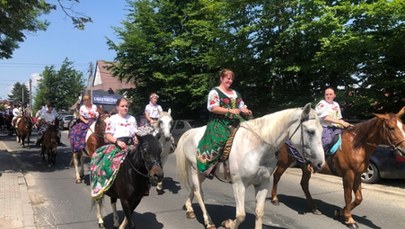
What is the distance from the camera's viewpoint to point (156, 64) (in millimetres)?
25594

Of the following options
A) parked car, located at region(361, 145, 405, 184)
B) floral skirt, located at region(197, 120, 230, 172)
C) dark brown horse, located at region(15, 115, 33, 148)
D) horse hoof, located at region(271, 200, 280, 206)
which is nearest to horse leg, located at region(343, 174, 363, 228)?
horse hoof, located at region(271, 200, 280, 206)

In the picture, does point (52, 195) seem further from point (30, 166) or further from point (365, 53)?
point (365, 53)

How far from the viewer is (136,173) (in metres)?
5.39

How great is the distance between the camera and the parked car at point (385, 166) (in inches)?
400

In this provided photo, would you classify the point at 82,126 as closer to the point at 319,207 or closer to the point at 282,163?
the point at 282,163

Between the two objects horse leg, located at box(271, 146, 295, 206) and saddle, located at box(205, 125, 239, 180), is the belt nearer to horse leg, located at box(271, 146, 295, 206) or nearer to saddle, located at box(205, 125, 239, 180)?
saddle, located at box(205, 125, 239, 180)

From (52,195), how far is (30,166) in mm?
5025

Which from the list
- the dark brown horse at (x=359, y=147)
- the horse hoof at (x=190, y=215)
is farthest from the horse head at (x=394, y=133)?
the horse hoof at (x=190, y=215)

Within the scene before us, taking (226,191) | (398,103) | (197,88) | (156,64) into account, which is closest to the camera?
(226,191)

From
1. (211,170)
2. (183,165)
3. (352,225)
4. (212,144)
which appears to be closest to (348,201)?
(352,225)

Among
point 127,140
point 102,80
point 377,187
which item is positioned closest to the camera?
point 127,140

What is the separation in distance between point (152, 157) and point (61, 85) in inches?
2519

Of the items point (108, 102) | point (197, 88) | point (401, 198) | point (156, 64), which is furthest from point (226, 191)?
point (108, 102)

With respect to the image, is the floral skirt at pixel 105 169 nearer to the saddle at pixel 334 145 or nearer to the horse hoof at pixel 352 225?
the saddle at pixel 334 145
